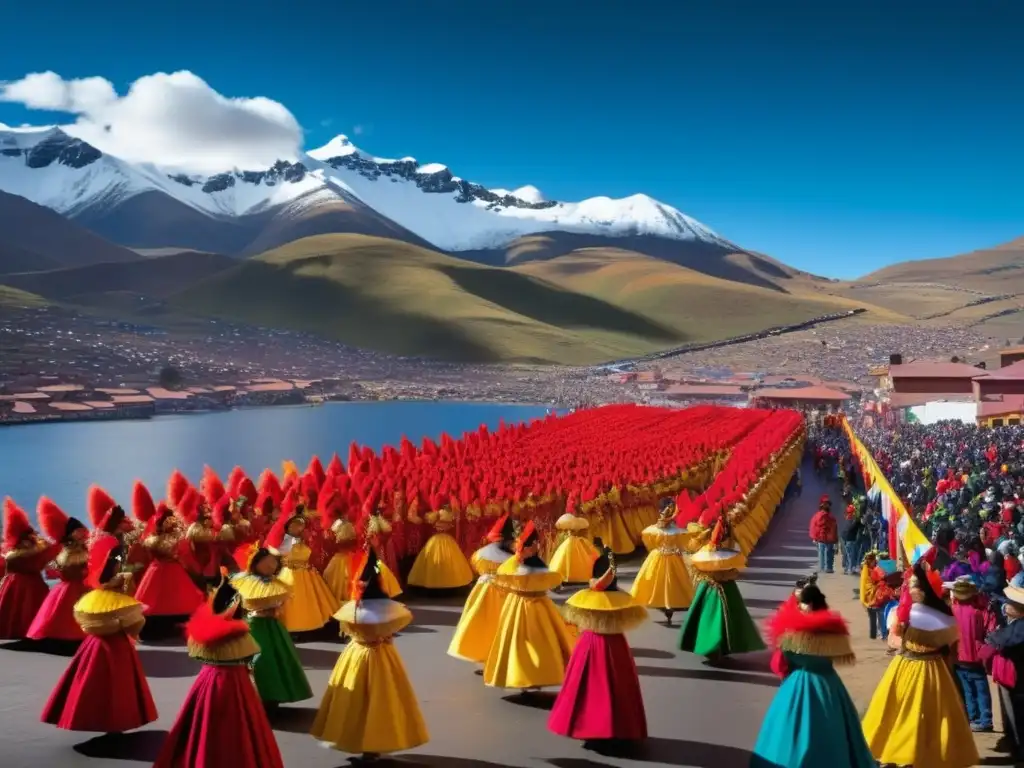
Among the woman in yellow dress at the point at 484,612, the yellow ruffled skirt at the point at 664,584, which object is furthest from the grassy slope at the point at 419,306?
→ the woman in yellow dress at the point at 484,612

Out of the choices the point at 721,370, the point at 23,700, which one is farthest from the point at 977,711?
the point at 721,370

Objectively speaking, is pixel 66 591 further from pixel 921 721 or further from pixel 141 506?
pixel 921 721

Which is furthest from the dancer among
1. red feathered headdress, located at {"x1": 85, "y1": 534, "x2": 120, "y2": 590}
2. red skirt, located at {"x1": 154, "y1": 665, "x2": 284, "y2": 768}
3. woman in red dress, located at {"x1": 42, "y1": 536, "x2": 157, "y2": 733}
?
red feathered headdress, located at {"x1": 85, "y1": 534, "x2": 120, "y2": 590}

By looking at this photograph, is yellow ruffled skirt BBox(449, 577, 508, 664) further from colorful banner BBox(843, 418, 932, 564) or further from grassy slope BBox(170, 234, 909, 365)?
grassy slope BBox(170, 234, 909, 365)

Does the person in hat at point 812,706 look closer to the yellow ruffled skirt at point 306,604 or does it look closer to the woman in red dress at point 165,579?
the yellow ruffled skirt at point 306,604

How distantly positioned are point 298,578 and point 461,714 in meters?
2.60

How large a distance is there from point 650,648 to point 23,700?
5445 mm

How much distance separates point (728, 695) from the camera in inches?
307

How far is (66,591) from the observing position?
850 centimetres

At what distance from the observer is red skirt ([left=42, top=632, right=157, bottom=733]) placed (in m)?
6.34

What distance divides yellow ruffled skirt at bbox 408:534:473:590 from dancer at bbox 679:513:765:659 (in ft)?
11.9

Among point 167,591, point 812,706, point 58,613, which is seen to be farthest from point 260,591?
point 812,706

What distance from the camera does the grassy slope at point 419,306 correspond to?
4658 inches

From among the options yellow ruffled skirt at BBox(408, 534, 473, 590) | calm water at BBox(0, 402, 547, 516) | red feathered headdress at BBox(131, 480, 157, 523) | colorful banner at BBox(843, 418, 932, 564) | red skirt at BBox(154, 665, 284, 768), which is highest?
red feathered headdress at BBox(131, 480, 157, 523)
